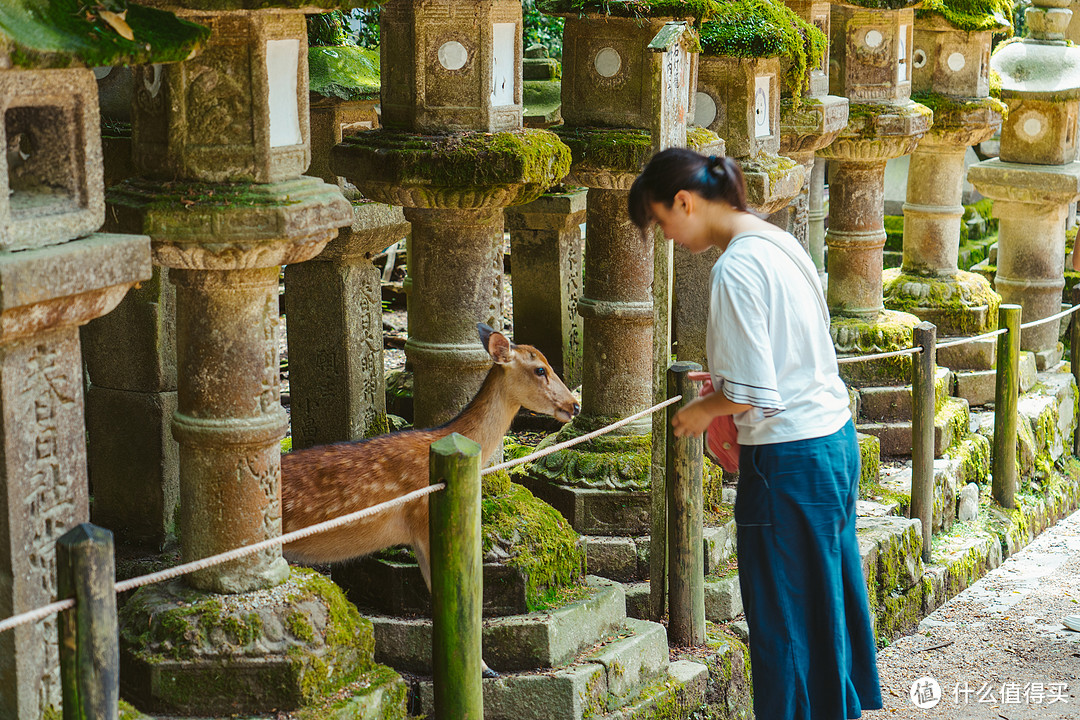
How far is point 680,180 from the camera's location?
12.0 feet

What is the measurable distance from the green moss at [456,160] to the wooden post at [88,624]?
1.98 m

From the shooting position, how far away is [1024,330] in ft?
→ 32.8

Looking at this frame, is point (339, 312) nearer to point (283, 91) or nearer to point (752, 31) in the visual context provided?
point (752, 31)

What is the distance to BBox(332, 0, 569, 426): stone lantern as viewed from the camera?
448cm

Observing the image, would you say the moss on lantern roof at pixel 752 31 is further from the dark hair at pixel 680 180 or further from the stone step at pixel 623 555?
the dark hair at pixel 680 180

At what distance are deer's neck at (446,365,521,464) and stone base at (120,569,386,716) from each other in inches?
37.0

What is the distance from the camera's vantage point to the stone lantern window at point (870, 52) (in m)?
7.80

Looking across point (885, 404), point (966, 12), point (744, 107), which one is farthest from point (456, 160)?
point (966, 12)

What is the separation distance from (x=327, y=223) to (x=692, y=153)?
97 centimetres

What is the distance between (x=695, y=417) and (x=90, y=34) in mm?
1735

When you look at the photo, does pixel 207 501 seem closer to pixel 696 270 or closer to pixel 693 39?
pixel 693 39

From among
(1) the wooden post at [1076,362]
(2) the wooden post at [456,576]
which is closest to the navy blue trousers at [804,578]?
(2) the wooden post at [456,576]

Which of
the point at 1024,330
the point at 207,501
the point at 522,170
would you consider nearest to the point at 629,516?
the point at 522,170

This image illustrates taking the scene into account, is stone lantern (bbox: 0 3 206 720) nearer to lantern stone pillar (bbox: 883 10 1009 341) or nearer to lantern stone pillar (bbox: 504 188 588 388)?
lantern stone pillar (bbox: 504 188 588 388)
